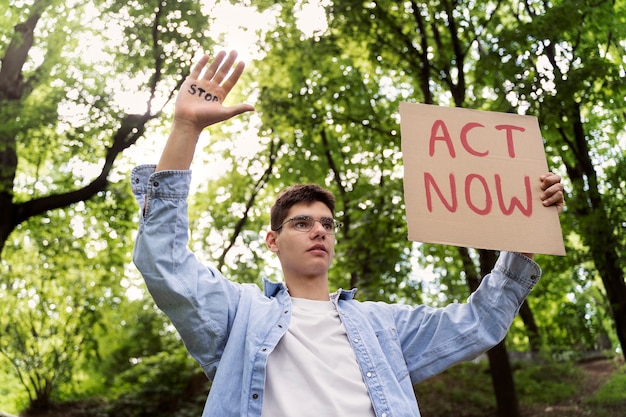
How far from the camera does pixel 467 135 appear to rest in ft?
7.91

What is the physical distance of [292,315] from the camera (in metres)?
2.09

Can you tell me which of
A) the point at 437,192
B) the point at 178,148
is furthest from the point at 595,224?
the point at 178,148

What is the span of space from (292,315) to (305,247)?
0.87 ft

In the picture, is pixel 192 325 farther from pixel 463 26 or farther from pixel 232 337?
pixel 463 26

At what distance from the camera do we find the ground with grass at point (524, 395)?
27.3 ft

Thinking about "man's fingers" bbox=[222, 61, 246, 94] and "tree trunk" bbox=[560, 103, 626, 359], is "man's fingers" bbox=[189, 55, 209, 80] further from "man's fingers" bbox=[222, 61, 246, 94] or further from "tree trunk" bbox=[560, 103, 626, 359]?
"tree trunk" bbox=[560, 103, 626, 359]

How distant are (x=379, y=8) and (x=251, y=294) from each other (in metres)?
6.78

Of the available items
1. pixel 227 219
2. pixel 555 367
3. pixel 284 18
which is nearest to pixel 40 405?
pixel 227 219

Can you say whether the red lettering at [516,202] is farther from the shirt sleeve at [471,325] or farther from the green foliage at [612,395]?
the green foliage at [612,395]

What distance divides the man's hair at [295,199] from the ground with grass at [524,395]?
7.10m

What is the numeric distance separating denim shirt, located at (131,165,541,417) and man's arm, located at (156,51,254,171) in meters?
0.07

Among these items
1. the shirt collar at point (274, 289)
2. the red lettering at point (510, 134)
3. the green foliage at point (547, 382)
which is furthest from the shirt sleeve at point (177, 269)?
the green foliage at point (547, 382)

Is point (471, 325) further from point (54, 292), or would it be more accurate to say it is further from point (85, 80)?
point (54, 292)

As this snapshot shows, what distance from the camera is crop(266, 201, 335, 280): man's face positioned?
2.21 metres
